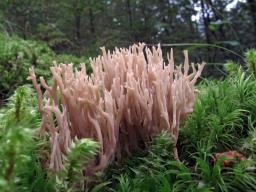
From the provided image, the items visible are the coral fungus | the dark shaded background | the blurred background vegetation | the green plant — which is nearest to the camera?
Result: the coral fungus

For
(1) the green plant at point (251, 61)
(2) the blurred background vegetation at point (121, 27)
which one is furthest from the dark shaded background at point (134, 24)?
(1) the green plant at point (251, 61)

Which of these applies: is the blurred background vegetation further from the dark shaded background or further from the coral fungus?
the coral fungus

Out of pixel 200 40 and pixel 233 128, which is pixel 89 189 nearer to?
pixel 233 128

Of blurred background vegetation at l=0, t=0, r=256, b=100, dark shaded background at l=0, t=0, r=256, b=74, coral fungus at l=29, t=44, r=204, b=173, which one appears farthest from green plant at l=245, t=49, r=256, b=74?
dark shaded background at l=0, t=0, r=256, b=74

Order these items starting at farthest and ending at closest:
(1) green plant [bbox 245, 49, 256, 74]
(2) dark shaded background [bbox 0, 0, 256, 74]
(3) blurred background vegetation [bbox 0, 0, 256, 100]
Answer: (2) dark shaded background [bbox 0, 0, 256, 74], (3) blurred background vegetation [bbox 0, 0, 256, 100], (1) green plant [bbox 245, 49, 256, 74]

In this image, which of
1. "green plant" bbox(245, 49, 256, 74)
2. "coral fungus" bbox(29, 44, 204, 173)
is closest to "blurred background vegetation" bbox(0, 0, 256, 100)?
"green plant" bbox(245, 49, 256, 74)

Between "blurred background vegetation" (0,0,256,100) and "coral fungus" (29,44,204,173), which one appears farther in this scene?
"blurred background vegetation" (0,0,256,100)

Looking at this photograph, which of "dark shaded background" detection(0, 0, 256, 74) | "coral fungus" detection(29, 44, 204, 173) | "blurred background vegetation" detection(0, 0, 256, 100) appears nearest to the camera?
"coral fungus" detection(29, 44, 204, 173)

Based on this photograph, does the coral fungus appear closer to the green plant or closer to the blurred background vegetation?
the green plant

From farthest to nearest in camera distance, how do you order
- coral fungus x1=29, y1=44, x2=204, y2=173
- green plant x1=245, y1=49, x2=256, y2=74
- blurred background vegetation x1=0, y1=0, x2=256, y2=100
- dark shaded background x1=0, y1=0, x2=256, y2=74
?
dark shaded background x1=0, y1=0, x2=256, y2=74
blurred background vegetation x1=0, y1=0, x2=256, y2=100
green plant x1=245, y1=49, x2=256, y2=74
coral fungus x1=29, y1=44, x2=204, y2=173

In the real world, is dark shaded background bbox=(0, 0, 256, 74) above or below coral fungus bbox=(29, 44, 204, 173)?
above

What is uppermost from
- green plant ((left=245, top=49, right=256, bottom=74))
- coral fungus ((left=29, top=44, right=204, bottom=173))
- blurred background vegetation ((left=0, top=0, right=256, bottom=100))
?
blurred background vegetation ((left=0, top=0, right=256, bottom=100))
